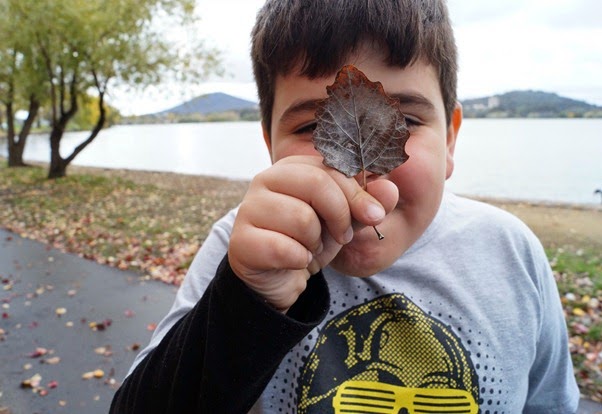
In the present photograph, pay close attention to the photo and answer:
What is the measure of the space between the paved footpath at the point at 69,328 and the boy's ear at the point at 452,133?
2.42 m

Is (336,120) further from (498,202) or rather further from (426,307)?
(498,202)

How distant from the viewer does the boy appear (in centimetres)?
90

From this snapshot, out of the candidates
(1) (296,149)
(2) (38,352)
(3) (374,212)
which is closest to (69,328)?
(2) (38,352)

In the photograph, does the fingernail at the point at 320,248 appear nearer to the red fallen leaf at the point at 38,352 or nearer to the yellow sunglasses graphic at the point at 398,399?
the yellow sunglasses graphic at the point at 398,399

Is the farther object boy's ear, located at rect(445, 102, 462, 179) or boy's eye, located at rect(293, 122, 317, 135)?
boy's ear, located at rect(445, 102, 462, 179)

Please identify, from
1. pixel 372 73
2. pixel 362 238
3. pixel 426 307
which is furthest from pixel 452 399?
pixel 372 73

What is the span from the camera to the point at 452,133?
5.00 feet

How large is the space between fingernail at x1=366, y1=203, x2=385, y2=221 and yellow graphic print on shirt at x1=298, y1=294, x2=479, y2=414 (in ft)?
2.34

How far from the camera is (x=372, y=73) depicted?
3.58ft

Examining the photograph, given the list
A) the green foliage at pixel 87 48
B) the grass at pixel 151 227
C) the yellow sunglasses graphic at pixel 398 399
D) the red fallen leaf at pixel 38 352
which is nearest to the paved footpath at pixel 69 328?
the red fallen leaf at pixel 38 352

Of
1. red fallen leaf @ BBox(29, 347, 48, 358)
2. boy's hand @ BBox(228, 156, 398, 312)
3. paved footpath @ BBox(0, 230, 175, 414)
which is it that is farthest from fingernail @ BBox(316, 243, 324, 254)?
red fallen leaf @ BBox(29, 347, 48, 358)

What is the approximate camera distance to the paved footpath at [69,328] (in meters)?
3.50

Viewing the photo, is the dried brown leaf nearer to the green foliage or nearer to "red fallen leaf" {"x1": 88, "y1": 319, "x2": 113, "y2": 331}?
"red fallen leaf" {"x1": 88, "y1": 319, "x2": 113, "y2": 331}

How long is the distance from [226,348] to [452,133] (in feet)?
3.23
